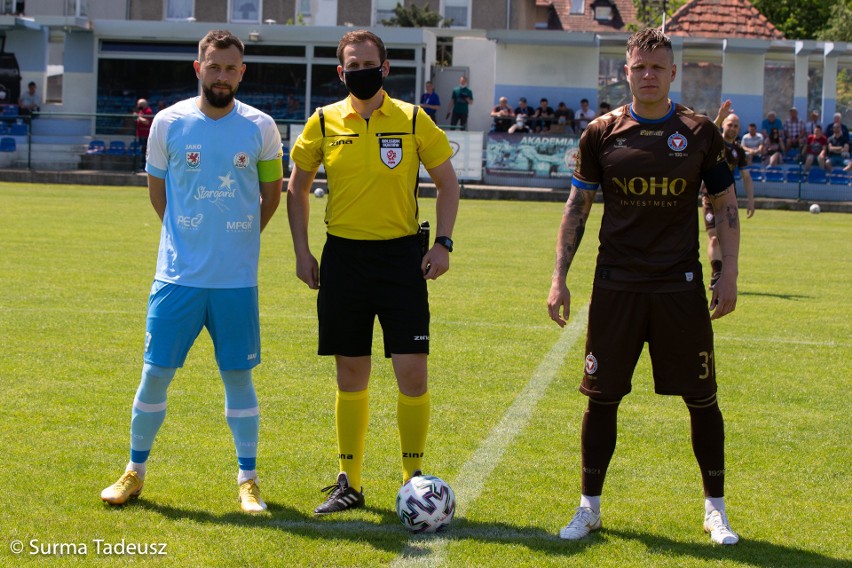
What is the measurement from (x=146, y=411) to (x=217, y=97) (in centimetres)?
149

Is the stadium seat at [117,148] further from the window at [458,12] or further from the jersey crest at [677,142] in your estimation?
the jersey crest at [677,142]

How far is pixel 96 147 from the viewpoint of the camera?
33375 millimetres

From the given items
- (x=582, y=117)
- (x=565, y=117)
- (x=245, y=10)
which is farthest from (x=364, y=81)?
(x=245, y=10)

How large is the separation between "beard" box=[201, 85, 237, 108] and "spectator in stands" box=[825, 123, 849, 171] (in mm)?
28334

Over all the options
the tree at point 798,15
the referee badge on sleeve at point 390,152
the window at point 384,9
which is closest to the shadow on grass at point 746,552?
the referee badge on sleeve at point 390,152

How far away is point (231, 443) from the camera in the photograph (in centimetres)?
653

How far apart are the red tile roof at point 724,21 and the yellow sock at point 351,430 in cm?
4189

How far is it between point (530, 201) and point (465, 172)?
1.93m

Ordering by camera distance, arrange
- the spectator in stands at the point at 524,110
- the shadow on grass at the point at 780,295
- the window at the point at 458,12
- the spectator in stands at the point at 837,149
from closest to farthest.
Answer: the shadow on grass at the point at 780,295 < the spectator in stands at the point at 837,149 < the spectator in stands at the point at 524,110 < the window at the point at 458,12

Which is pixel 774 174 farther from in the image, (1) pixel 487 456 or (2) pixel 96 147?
(1) pixel 487 456

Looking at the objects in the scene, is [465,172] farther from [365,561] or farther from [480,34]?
[365,561]

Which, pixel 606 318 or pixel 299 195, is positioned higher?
pixel 299 195

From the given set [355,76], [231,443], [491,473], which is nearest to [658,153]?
[355,76]

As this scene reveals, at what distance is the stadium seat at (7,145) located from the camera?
107 ft
